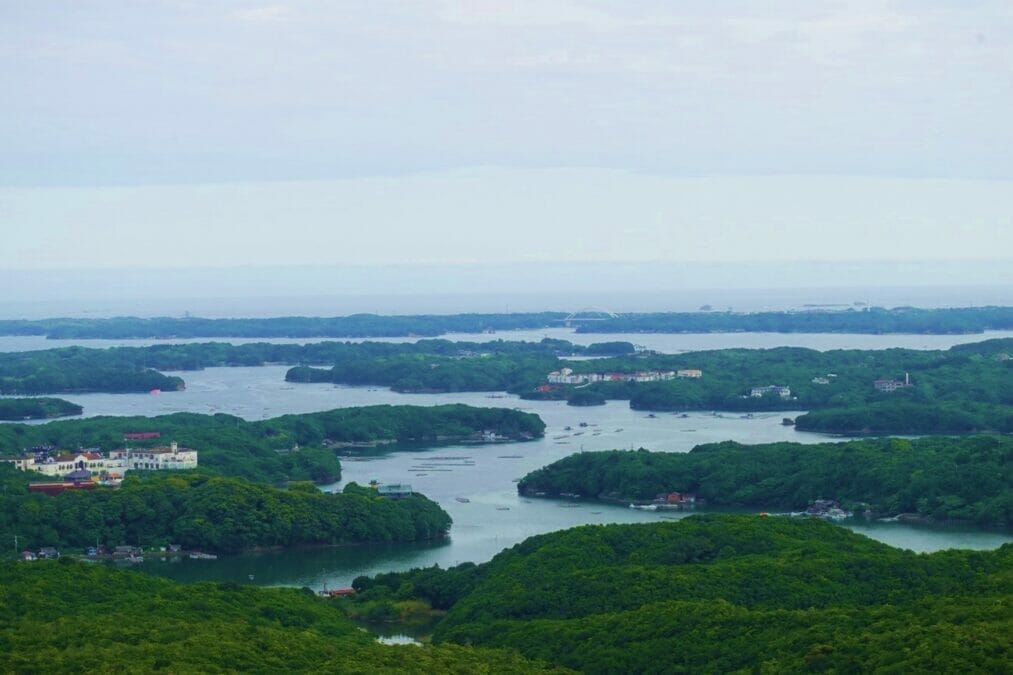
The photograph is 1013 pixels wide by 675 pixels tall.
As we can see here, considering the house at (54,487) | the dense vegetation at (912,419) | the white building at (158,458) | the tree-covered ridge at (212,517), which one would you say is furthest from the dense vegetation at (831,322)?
the house at (54,487)

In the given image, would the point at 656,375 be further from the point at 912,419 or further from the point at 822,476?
the point at 822,476

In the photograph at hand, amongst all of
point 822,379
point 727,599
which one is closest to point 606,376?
point 822,379

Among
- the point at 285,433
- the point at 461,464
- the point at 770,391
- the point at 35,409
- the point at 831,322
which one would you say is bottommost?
the point at 461,464

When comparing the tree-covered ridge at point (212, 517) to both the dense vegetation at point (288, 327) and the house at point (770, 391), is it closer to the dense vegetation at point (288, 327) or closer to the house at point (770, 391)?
the house at point (770, 391)

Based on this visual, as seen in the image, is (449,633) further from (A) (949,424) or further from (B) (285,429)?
(A) (949,424)

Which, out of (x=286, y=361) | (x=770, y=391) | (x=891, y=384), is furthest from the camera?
(x=286, y=361)

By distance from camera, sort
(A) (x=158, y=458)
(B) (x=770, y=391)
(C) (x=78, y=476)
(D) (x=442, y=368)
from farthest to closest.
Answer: (D) (x=442, y=368) < (B) (x=770, y=391) < (A) (x=158, y=458) < (C) (x=78, y=476)
